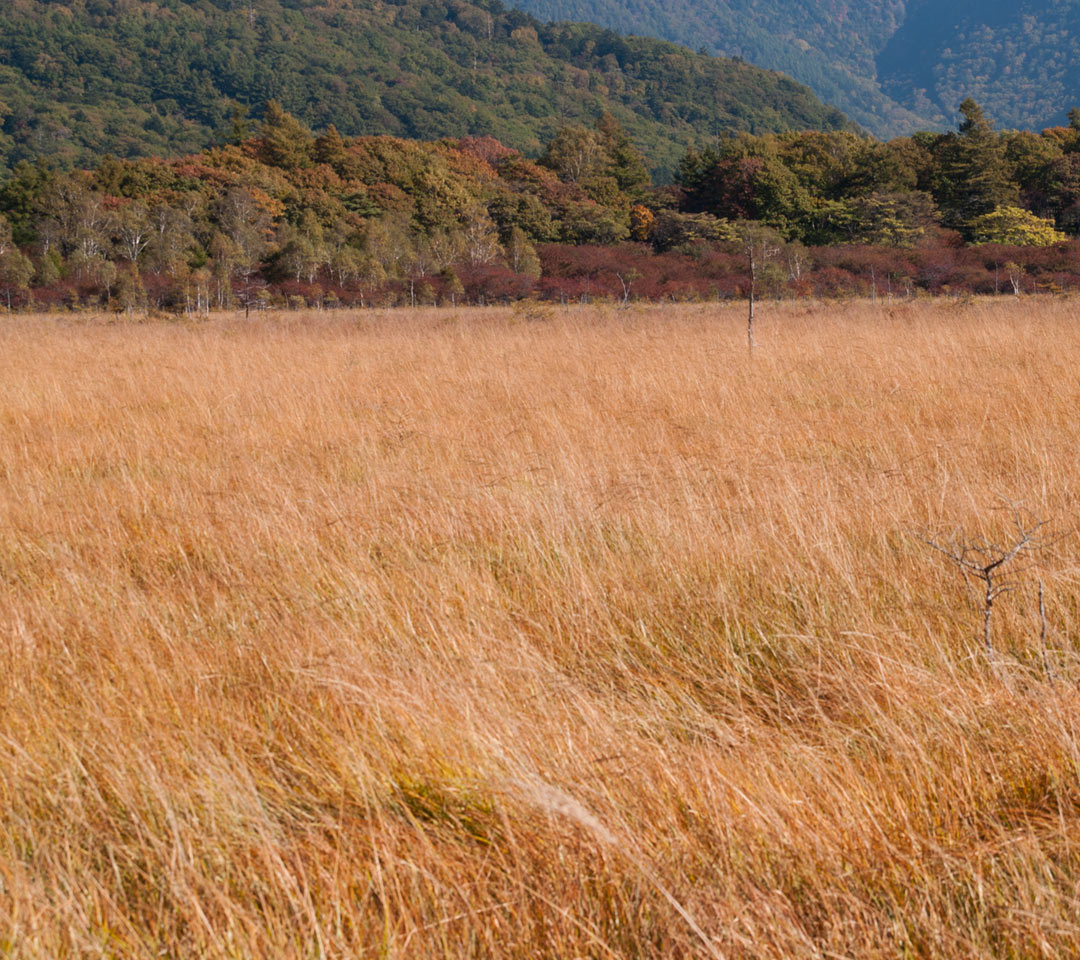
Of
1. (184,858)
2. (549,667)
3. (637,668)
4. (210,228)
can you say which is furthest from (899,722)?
(210,228)

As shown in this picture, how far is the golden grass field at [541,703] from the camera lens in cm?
140

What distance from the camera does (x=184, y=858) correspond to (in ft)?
4.81

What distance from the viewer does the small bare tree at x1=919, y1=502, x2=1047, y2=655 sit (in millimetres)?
2252

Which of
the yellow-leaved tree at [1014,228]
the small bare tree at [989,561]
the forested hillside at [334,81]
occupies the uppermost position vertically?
the forested hillside at [334,81]

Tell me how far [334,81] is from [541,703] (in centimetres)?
15542

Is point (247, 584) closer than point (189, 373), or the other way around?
point (247, 584)

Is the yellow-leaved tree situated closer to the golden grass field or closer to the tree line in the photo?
the tree line

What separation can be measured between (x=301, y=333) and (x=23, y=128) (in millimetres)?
116636

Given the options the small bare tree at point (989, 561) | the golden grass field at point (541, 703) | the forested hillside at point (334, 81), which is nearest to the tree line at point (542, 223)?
the golden grass field at point (541, 703)

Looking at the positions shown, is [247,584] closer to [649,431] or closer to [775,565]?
[775,565]

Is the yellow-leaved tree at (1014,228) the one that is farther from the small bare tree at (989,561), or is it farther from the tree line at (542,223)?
the small bare tree at (989,561)

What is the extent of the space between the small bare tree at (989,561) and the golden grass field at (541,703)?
6 cm

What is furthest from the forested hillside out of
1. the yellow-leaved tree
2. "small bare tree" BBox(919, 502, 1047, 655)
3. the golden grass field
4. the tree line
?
"small bare tree" BBox(919, 502, 1047, 655)

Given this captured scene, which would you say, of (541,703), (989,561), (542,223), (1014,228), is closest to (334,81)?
(542,223)
